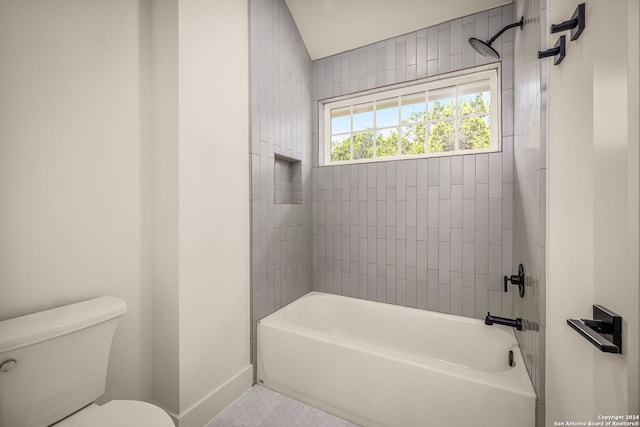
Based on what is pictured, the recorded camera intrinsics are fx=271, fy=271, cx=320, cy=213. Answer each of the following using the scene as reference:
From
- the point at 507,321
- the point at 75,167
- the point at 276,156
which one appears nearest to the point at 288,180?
the point at 276,156

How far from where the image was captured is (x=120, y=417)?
3.43 feet

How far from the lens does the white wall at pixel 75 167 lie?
3.53 ft

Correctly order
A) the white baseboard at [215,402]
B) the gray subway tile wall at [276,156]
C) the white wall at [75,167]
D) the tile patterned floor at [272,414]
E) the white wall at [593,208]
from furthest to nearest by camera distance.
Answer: the gray subway tile wall at [276,156]
the tile patterned floor at [272,414]
the white baseboard at [215,402]
the white wall at [75,167]
the white wall at [593,208]

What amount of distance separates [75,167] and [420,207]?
7.15 feet

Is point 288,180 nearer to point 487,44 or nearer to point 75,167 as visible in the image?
point 75,167

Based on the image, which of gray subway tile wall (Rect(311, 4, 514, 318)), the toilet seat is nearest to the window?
gray subway tile wall (Rect(311, 4, 514, 318))

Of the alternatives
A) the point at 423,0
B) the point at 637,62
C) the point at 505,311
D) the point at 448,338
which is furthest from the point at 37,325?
the point at 423,0

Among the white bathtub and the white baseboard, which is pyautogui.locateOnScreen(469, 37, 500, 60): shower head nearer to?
the white bathtub

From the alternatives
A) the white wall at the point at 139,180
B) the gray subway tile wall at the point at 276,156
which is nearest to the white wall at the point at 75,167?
the white wall at the point at 139,180

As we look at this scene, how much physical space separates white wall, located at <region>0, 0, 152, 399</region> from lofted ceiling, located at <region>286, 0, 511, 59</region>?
4.69 ft

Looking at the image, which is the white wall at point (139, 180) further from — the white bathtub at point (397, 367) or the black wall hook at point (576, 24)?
the black wall hook at point (576, 24)

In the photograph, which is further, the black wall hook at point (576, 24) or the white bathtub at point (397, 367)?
the white bathtub at point (397, 367)

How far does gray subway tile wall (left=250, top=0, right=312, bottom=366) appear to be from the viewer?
77.1 inches

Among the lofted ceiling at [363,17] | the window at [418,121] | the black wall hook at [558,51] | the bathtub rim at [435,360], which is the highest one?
the lofted ceiling at [363,17]
